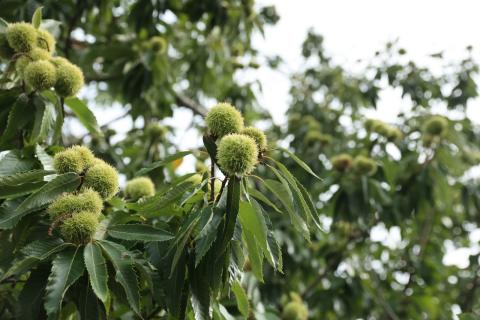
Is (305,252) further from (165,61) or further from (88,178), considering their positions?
(88,178)

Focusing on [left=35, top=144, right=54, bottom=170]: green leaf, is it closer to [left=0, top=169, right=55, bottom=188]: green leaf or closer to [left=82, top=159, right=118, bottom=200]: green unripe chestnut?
[left=0, top=169, right=55, bottom=188]: green leaf

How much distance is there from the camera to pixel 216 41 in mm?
4680

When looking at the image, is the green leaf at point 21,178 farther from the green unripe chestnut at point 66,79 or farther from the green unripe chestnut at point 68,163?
the green unripe chestnut at point 66,79

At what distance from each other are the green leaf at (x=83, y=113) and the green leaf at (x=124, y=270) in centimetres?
78

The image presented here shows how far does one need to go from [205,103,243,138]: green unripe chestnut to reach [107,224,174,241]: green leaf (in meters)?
0.35

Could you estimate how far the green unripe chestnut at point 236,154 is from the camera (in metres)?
1.45

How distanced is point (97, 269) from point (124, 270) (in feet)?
0.27

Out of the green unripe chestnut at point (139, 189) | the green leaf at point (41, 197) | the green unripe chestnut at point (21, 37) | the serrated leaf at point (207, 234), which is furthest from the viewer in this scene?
the green unripe chestnut at point (139, 189)

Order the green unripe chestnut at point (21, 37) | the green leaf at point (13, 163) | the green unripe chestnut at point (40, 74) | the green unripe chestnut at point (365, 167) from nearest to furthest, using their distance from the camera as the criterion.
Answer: the green leaf at point (13, 163), the green unripe chestnut at point (40, 74), the green unripe chestnut at point (21, 37), the green unripe chestnut at point (365, 167)

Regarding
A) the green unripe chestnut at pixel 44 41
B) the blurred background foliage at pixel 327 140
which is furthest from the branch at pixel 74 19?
the green unripe chestnut at pixel 44 41

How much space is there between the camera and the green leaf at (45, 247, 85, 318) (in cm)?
125

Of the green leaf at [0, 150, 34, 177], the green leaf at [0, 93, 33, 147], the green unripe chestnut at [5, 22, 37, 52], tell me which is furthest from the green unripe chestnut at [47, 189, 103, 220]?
the green unripe chestnut at [5, 22, 37, 52]

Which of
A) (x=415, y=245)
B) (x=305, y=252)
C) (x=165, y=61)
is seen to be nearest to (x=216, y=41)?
(x=165, y=61)

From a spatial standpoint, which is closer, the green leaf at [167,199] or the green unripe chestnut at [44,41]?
the green leaf at [167,199]
